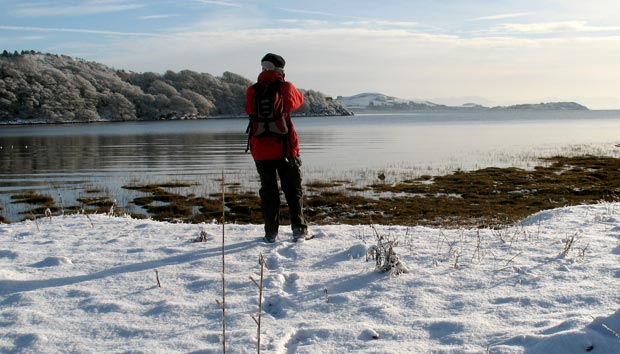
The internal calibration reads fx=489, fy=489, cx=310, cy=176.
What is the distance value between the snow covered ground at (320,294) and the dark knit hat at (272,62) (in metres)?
2.34

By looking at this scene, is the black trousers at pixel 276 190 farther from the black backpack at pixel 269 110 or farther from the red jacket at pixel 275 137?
the black backpack at pixel 269 110

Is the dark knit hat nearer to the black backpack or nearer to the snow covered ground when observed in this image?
Result: the black backpack

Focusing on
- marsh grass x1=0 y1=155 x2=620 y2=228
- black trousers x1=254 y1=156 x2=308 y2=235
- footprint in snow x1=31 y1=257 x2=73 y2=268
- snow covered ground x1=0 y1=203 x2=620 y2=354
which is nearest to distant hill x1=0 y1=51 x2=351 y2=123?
marsh grass x1=0 y1=155 x2=620 y2=228

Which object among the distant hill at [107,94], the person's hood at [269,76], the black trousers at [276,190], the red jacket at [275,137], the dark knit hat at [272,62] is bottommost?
the black trousers at [276,190]

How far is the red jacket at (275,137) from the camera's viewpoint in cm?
646

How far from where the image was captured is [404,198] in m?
17.6

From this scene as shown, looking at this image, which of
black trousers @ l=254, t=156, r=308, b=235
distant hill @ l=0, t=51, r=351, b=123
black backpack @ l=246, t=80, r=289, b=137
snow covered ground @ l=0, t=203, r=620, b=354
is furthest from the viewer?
distant hill @ l=0, t=51, r=351, b=123

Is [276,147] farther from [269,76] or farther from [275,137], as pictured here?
[269,76]

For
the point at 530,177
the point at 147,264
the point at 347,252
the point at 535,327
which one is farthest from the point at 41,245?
the point at 530,177

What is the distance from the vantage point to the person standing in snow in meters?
6.44

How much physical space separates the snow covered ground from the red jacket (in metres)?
1.20

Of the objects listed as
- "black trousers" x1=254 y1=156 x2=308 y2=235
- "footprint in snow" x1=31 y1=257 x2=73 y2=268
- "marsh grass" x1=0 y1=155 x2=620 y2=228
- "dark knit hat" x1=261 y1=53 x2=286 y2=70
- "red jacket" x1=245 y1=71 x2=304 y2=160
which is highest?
"dark knit hat" x1=261 y1=53 x2=286 y2=70

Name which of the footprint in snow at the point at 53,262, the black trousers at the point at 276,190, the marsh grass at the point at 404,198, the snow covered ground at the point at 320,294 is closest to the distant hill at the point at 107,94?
the marsh grass at the point at 404,198

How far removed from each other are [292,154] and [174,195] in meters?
13.5
